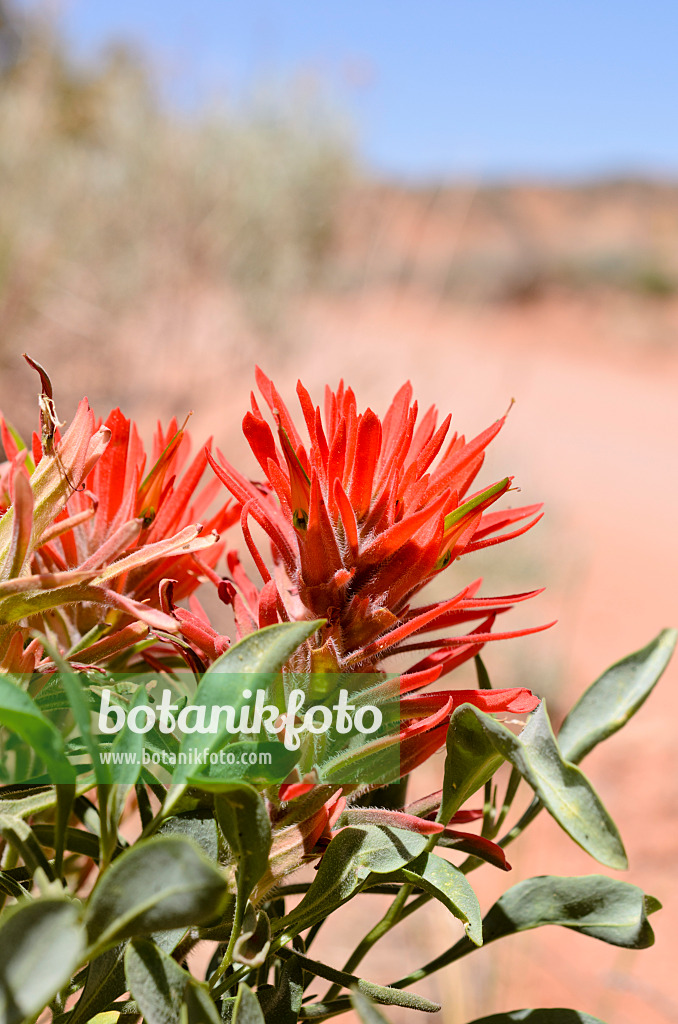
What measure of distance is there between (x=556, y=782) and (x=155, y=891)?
12 centimetres

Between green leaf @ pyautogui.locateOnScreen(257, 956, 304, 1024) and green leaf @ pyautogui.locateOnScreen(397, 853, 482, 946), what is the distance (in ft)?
0.19

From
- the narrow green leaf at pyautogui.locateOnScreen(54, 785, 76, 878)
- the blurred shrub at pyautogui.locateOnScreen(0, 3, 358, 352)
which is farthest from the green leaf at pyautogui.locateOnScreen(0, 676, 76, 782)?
the blurred shrub at pyautogui.locateOnScreen(0, 3, 358, 352)

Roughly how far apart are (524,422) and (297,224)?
91.2 inches

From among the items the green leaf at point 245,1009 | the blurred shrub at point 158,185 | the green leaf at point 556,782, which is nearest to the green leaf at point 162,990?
the green leaf at point 245,1009

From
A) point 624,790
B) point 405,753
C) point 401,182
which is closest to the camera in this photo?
point 405,753

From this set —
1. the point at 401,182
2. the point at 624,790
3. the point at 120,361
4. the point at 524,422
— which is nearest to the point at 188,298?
the point at 120,361

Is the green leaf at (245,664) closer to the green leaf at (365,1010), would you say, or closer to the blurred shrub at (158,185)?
the green leaf at (365,1010)

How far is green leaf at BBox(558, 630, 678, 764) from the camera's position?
0.33 metres

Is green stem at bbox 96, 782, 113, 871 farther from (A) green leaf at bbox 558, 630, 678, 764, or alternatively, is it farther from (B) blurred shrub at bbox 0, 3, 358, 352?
(B) blurred shrub at bbox 0, 3, 358, 352

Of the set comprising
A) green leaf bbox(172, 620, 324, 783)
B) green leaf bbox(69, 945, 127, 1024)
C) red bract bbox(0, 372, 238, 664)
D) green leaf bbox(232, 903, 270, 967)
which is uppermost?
red bract bbox(0, 372, 238, 664)

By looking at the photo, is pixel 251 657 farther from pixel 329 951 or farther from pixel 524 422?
pixel 524 422

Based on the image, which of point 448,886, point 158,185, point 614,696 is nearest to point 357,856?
point 448,886

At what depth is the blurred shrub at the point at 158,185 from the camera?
4.35 meters

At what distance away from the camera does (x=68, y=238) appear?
166 inches
